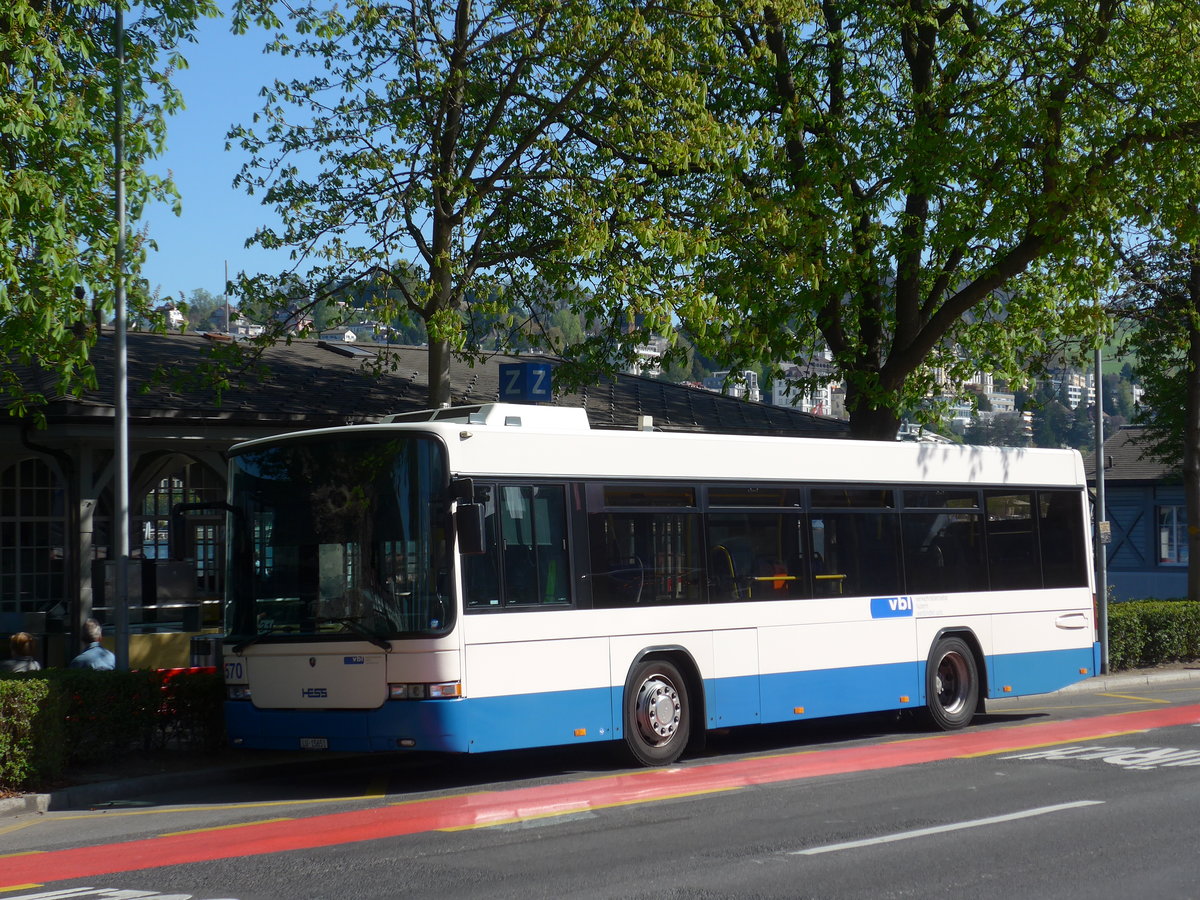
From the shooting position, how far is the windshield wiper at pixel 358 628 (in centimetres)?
1112

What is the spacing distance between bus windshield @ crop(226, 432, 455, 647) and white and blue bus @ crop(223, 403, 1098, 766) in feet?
0.06

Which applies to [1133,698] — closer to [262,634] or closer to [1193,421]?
[1193,421]

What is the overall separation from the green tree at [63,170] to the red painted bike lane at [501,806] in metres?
4.70

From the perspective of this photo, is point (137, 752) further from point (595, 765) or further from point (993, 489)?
point (993, 489)

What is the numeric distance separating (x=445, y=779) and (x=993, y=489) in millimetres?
7493

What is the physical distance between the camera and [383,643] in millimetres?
11109

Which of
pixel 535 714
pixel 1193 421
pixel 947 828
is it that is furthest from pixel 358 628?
pixel 1193 421

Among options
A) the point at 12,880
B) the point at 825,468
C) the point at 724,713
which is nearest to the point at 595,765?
the point at 724,713

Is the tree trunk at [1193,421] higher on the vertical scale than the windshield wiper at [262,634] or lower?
higher

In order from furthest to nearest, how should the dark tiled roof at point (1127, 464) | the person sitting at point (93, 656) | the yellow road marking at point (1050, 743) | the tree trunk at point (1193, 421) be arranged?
the dark tiled roof at point (1127, 464) < the tree trunk at point (1193, 421) < the person sitting at point (93, 656) < the yellow road marking at point (1050, 743)

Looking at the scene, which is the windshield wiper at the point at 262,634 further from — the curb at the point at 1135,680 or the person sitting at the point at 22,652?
the curb at the point at 1135,680

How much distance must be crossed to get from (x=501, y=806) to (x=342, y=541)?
2.50m

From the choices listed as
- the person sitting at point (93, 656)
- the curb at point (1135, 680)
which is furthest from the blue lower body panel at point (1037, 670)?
the person sitting at point (93, 656)

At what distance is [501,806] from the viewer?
34.8ft
